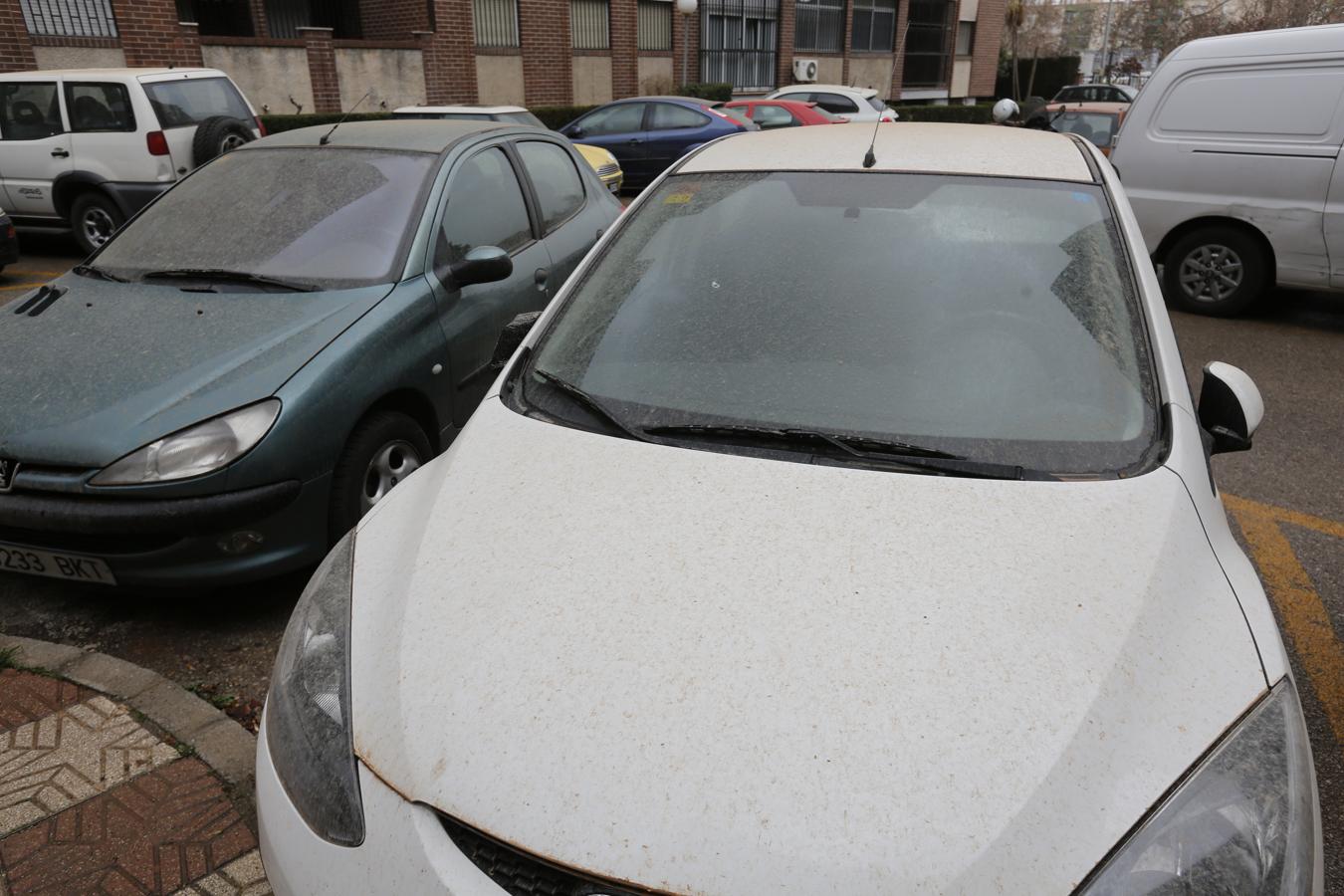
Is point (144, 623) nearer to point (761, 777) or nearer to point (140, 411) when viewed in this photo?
point (140, 411)

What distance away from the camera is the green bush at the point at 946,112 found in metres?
25.1

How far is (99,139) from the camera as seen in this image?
8.95 meters

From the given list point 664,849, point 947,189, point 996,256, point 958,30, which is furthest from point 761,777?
point 958,30

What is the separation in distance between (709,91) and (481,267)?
64.2ft

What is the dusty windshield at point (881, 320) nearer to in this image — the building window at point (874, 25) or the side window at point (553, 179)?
the side window at point (553, 179)

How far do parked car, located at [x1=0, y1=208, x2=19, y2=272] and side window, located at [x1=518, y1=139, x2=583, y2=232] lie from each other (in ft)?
18.6

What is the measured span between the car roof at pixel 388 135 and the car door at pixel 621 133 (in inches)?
354

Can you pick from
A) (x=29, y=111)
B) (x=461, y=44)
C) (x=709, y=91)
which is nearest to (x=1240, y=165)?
(x=29, y=111)

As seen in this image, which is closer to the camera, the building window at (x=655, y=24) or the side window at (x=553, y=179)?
the side window at (x=553, y=179)

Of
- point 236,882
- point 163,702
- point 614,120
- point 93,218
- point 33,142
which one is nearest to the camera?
point 236,882

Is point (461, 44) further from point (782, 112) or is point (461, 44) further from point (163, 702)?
point (163, 702)

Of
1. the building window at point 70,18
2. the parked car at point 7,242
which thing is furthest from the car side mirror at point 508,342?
the building window at point 70,18

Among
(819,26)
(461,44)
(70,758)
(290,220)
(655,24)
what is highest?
(655,24)

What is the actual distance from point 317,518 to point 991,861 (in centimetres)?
265
